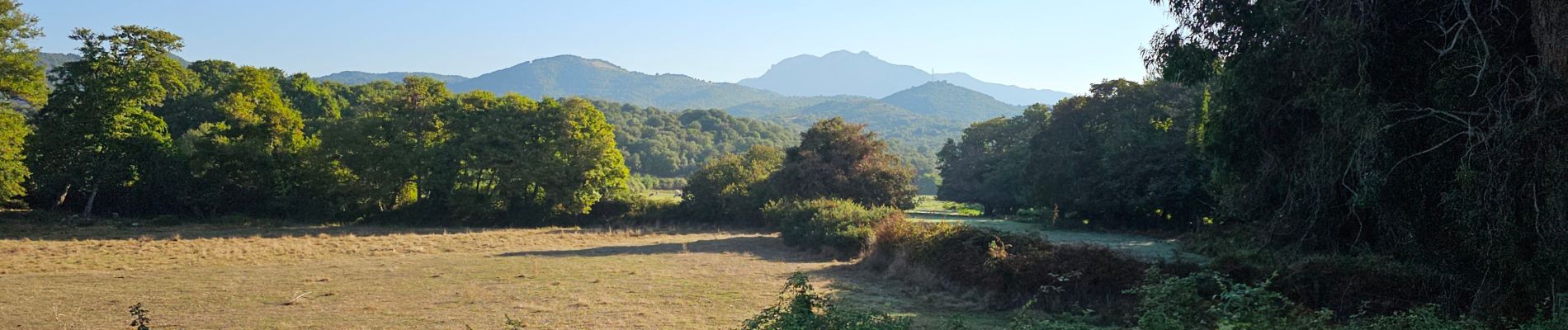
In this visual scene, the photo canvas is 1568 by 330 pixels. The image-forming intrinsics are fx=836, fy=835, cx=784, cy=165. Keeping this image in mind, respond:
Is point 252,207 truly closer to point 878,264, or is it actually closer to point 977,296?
point 878,264

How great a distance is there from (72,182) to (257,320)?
1271 inches

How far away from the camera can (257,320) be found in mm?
12477

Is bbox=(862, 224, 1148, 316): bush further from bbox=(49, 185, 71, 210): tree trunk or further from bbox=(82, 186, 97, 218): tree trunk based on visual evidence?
bbox=(49, 185, 71, 210): tree trunk

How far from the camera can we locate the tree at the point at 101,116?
3422cm

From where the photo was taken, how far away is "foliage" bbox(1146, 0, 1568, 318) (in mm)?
8383

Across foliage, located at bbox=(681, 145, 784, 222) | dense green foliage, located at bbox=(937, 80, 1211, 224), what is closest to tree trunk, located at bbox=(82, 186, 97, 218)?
foliage, located at bbox=(681, 145, 784, 222)

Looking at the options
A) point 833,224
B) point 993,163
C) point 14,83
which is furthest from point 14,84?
point 993,163

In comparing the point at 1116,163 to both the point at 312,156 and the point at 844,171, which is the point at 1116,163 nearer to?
the point at 844,171

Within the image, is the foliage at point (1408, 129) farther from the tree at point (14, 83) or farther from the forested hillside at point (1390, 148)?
the tree at point (14, 83)

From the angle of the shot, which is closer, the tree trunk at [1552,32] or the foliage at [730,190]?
the tree trunk at [1552,32]

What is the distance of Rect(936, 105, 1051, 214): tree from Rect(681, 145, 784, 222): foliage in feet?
41.1

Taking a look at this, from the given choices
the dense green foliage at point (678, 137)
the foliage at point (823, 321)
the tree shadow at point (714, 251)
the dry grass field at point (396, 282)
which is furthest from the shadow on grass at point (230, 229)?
the dense green foliage at point (678, 137)

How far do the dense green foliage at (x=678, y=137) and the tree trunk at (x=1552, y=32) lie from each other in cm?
8613

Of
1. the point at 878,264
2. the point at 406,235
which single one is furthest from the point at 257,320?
the point at 406,235
